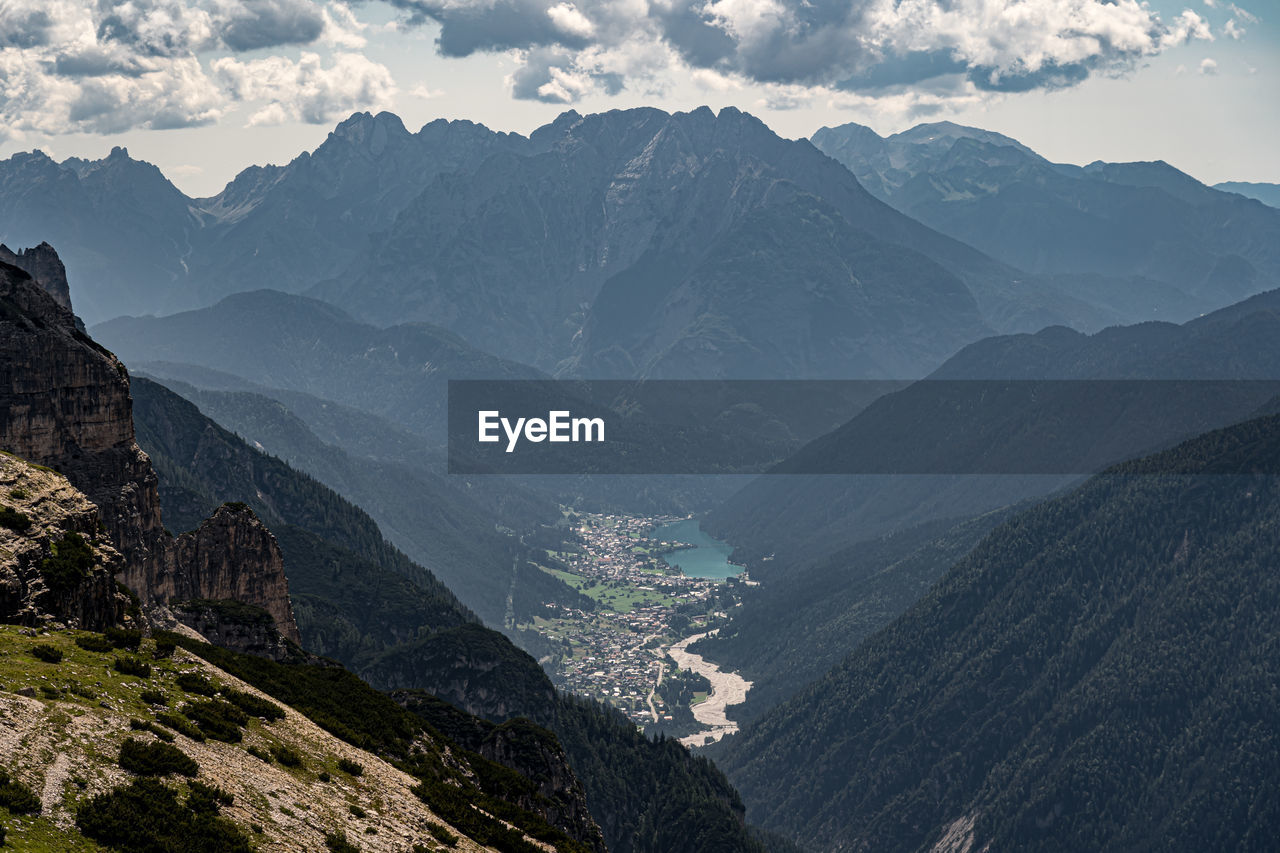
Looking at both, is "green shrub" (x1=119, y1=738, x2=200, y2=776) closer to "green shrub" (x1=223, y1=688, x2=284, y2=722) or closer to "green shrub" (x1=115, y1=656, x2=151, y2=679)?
"green shrub" (x1=115, y1=656, x2=151, y2=679)

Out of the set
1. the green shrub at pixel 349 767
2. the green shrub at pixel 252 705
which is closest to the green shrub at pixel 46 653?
the green shrub at pixel 252 705

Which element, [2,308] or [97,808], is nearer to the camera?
[97,808]

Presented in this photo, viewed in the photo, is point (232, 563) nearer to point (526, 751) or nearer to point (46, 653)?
point (526, 751)

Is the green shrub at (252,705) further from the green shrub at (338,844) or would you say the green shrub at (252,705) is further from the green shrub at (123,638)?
the green shrub at (338,844)

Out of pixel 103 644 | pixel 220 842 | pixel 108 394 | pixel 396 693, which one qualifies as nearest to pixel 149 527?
pixel 108 394

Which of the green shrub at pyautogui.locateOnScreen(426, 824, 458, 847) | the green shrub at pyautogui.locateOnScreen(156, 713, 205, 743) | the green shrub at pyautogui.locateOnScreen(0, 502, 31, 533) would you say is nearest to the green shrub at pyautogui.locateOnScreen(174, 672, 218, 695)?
the green shrub at pyautogui.locateOnScreen(156, 713, 205, 743)

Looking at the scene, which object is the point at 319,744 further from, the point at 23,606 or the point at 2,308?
the point at 2,308
